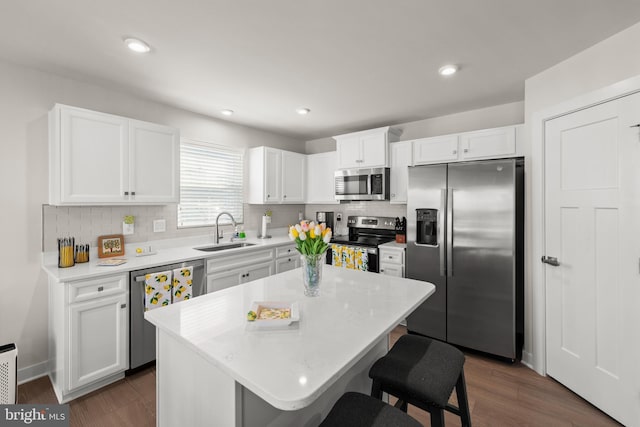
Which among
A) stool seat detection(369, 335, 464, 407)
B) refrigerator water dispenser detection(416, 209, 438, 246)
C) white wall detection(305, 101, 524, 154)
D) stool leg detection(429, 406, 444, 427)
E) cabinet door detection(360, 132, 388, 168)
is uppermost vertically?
white wall detection(305, 101, 524, 154)

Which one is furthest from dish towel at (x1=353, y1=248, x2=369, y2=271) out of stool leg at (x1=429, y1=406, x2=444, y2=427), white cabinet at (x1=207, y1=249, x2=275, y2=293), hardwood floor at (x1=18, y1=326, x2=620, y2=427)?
stool leg at (x1=429, y1=406, x2=444, y2=427)

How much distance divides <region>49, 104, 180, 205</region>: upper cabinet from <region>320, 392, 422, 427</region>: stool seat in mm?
2521

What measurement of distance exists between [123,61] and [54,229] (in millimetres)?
1522

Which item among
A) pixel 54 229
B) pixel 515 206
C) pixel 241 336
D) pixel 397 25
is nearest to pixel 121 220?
pixel 54 229

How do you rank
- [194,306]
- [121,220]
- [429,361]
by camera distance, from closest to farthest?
[429,361], [194,306], [121,220]

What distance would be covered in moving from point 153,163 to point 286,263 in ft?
6.48

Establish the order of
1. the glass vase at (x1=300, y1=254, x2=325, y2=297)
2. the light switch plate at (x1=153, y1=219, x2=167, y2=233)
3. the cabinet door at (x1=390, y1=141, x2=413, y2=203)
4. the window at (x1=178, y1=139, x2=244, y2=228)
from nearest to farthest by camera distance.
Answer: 1. the glass vase at (x1=300, y1=254, x2=325, y2=297)
2. the light switch plate at (x1=153, y1=219, x2=167, y2=233)
3. the window at (x1=178, y1=139, x2=244, y2=228)
4. the cabinet door at (x1=390, y1=141, x2=413, y2=203)

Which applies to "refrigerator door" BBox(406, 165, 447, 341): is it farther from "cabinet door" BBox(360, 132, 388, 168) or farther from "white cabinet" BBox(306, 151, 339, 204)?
"white cabinet" BBox(306, 151, 339, 204)

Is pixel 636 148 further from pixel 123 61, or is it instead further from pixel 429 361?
pixel 123 61

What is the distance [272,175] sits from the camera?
416 centimetres

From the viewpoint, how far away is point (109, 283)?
2273mm

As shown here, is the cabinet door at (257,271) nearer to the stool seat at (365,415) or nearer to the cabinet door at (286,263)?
the cabinet door at (286,263)

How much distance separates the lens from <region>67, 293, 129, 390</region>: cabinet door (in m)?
2.12

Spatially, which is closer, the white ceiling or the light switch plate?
the white ceiling
